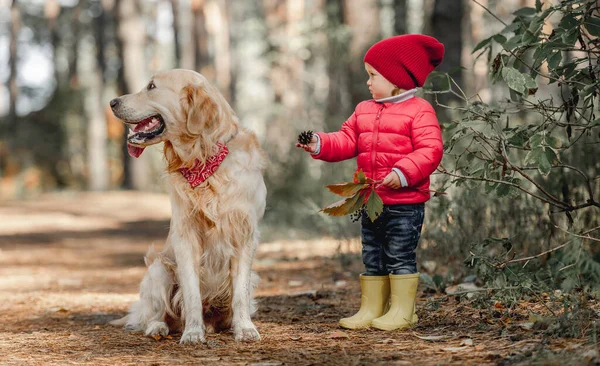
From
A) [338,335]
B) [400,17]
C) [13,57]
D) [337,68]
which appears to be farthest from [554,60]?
[13,57]

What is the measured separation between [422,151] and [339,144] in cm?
54

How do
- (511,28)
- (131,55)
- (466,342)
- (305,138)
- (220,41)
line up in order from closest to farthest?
(466,342) → (305,138) → (511,28) → (131,55) → (220,41)

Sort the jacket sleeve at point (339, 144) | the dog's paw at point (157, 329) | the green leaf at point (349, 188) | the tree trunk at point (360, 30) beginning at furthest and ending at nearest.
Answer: the tree trunk at point (360, 30) < the dog's paw at point (157, 329) < the jacket sleeve at point (339, 144) < the green leaf at point (349, 188)

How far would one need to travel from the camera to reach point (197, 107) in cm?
424

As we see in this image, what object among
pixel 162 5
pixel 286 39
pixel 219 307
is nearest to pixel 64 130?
pixel 286 39

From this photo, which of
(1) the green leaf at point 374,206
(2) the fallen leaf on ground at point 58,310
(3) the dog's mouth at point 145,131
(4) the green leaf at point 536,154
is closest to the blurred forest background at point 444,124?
(4) the green leaf at point 536,154

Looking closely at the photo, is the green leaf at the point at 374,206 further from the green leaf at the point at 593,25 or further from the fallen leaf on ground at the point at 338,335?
the green leaf at the point at 593,25

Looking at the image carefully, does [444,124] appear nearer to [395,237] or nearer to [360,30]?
[395,237]

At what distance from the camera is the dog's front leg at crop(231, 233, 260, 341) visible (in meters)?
4.32

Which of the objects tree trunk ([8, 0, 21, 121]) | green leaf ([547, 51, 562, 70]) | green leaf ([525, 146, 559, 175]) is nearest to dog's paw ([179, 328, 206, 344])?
green leaf ([525, 146, 559, 175])

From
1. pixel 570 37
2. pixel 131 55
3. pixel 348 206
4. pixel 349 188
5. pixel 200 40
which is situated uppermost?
pixel 200 40

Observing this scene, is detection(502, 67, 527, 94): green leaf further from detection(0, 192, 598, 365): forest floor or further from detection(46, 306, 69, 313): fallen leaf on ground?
detection(46, 306, 69, 313): fallen leaf on ground

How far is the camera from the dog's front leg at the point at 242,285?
432 cm

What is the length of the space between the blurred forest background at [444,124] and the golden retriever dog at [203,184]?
126cm
